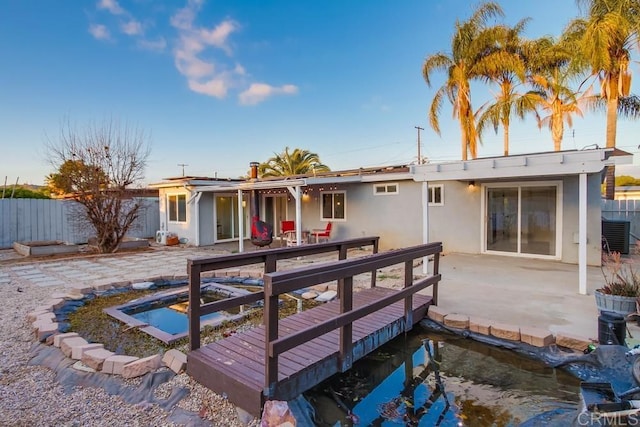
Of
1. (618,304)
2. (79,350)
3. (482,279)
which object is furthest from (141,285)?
(618,304)

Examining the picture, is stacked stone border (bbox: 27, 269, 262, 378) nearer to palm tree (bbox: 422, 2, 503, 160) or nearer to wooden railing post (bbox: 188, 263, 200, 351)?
wooden railing post (bbox: 188, 263, 200, 351)

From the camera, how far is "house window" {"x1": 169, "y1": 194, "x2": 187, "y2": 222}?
12930mm

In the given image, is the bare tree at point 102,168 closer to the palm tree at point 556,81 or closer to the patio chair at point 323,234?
the patio chair at point 323,234

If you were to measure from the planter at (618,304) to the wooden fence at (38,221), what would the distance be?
1220 centimetres

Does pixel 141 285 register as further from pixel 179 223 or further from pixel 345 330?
pixel 179 223

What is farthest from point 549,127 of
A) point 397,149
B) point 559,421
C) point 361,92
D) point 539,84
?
point 559,421

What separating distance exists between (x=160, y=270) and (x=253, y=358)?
5949 mm

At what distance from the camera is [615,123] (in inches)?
459

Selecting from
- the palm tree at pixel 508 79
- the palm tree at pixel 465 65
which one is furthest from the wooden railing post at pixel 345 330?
the palm tree at pixel 508 79

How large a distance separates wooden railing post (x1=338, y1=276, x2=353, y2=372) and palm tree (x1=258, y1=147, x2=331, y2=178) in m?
20.9

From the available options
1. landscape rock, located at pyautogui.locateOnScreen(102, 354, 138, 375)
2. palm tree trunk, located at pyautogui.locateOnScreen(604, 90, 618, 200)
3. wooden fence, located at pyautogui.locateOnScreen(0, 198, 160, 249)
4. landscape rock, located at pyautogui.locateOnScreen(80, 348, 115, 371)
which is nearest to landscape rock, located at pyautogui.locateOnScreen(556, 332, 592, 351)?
landscape rock, located at pyautogui.locateOnScreen(102, 354, 138, 375)

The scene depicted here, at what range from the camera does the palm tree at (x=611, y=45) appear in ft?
35.2

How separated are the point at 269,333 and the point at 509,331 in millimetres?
2921

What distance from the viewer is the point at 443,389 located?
309cm
